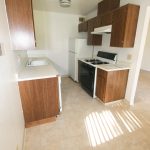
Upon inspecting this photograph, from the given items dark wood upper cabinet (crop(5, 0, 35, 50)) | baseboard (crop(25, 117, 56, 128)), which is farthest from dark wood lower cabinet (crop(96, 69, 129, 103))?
dark wood upper cabinet (crop(5, 0, 35, 50))

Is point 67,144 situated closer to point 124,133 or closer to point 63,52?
point 124,133

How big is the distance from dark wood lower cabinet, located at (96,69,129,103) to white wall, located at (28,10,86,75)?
2.24 metres

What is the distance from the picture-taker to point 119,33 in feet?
7.43

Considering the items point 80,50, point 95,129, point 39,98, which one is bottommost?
point 95,129

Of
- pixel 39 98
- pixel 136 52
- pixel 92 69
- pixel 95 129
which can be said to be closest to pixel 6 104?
pixel 39 98

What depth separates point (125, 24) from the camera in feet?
6.92

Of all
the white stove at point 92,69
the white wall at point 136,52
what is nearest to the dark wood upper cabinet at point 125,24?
the white wall at point 136,52

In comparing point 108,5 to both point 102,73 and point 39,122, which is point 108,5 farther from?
point 39,122

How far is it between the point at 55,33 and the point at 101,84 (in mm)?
2767

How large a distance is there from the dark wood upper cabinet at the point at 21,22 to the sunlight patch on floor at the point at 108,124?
69.9 inches

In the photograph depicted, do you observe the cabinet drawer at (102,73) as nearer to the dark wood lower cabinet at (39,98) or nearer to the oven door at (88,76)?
the oven door at (88,76)

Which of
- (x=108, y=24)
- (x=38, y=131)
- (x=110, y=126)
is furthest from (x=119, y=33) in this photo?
(x=38, y=131)

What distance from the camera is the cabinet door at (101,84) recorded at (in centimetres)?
251

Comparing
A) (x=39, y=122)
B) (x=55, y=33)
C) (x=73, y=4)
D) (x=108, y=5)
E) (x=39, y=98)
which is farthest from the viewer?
(x=55, y=33)
